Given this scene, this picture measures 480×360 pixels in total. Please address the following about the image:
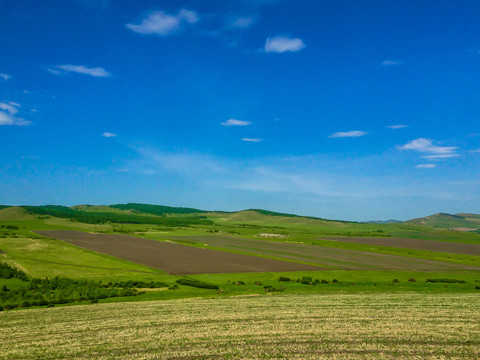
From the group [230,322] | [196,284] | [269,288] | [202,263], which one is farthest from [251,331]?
[202,263]

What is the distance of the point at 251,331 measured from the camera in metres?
23.4

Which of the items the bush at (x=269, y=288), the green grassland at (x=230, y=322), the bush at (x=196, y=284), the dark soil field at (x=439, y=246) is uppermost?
the green grassland at (x=230, y=322)

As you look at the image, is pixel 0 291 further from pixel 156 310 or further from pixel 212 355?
pixel 212 355

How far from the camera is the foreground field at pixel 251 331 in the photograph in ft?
64.6

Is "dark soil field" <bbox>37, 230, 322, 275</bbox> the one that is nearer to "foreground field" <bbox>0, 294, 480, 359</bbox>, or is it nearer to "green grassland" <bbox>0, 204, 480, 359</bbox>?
"green grassland" <bbox>0, 204, 480, 359</bbox>

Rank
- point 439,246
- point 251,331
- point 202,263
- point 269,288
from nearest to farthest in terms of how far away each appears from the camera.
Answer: point 251,331, point 269,288, point 202,263, point 439,246

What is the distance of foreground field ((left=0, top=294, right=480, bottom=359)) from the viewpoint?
19688 mm

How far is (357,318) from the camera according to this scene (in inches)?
1054

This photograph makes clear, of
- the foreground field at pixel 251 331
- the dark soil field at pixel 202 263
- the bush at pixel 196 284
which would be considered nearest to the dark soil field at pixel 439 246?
the dark soil field at pixel 202 263

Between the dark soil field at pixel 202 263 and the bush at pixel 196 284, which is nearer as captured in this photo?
the bush at pixel 196 284

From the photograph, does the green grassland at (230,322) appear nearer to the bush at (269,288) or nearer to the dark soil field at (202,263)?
the bush at (269,288)

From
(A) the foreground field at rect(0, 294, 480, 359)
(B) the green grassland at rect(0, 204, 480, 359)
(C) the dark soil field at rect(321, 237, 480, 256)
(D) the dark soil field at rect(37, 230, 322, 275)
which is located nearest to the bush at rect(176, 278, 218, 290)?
(B) the green grassland at rect(0, 204, 480, 359)

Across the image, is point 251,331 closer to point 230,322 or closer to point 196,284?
point 230,322

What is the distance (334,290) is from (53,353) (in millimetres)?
35426
